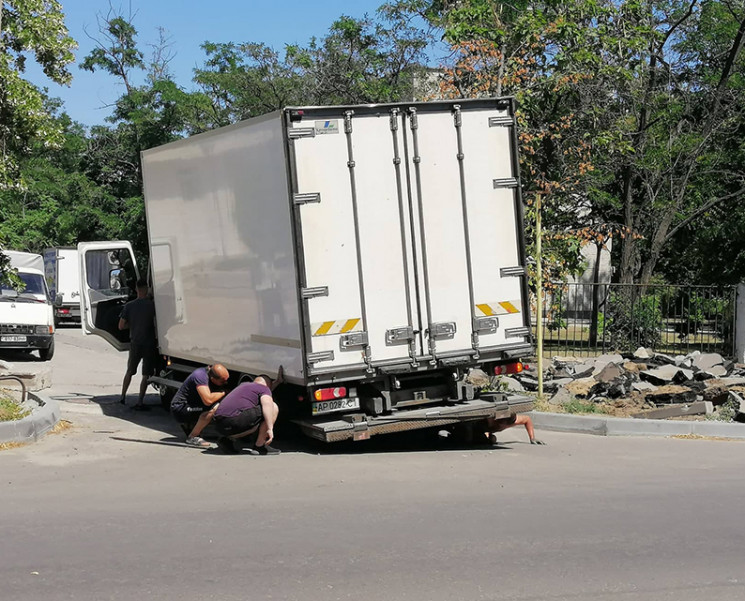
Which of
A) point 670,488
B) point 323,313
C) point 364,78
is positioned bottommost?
point 670,488

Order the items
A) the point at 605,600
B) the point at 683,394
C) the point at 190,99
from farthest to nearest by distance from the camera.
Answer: the point at 190,99 < the point at 683,394 < the point at 605,600

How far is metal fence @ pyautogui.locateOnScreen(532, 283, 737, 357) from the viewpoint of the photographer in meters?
18.9

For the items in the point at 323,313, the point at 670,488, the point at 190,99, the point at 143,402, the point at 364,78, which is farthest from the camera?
the point at 190,99

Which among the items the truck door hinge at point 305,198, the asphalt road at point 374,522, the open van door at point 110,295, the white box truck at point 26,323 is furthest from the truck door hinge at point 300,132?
the white box truck at point 26,323

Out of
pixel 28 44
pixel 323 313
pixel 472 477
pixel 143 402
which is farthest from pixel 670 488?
pixel 28 44

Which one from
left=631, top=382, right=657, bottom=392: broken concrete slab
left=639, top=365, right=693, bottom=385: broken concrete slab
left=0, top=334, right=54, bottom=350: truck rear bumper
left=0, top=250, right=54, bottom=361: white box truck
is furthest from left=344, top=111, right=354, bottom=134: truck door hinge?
left=0, top=334, right=54, bottom=350: truck rear bumper

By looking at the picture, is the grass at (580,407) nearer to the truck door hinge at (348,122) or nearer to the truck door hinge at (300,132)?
the truck door hinge at (348,122)

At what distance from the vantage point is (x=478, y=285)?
10.2m

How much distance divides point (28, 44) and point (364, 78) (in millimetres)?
16916

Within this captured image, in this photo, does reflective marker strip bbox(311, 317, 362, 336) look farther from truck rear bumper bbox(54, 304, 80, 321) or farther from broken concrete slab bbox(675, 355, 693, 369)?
truck rear bumper bbox(54, 304, 80, 321)

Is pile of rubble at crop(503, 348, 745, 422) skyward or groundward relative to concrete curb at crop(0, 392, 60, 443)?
groundward

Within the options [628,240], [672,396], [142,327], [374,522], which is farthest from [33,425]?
[628,240]

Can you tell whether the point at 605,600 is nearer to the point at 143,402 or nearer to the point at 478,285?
the point at 478,285

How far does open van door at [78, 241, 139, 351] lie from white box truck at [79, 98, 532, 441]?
159 inches
